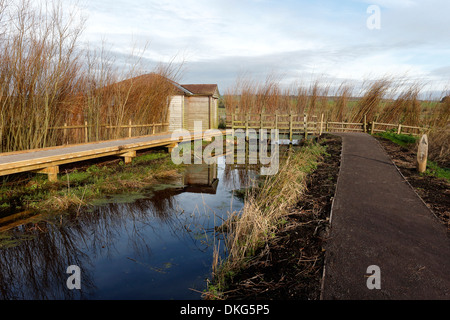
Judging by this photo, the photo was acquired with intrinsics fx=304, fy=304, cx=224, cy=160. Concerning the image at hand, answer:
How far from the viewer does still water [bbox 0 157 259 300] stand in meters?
3.11

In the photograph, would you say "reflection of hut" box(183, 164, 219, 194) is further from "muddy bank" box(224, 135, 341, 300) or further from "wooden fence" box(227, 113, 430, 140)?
"wooden fence" box(227, 113, 430, 140)

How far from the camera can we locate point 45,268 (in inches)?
136

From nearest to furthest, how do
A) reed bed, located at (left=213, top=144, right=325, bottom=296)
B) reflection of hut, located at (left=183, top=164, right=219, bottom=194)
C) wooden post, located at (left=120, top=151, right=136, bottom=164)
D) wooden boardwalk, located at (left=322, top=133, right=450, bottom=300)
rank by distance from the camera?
1. wooden boardwalk, located at (left=322, top=133, right=450, bottom=300)
2. reed bed, located at (left=213, top=144, right=325, bottom=296)
3. reflection of hut, located at (left=183, top=164, right=219, bottom=194)
4. wooden post, located at (left=120, top=151, right=136, bottom=164)

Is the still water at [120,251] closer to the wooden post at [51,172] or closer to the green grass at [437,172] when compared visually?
the wooden post at [51,172]

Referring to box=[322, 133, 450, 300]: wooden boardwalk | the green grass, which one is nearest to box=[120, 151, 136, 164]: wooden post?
box=[322, 133, 450, 300]: wooden boardwalk

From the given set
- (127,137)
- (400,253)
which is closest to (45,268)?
(400,253)

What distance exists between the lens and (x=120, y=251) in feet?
13.0

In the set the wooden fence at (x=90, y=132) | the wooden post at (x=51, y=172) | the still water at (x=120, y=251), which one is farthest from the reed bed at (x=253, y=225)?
the wooden fence at (x=90, y=132)

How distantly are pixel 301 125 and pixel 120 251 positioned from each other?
15.3m

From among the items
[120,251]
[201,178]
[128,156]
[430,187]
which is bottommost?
[120,251]

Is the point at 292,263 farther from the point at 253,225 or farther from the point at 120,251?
the point at 120,251

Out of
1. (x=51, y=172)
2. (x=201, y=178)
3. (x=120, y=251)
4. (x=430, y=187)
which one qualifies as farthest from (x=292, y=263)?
(x=51, y=172)

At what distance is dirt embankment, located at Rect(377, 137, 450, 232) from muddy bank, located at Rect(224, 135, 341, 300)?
1584mm
